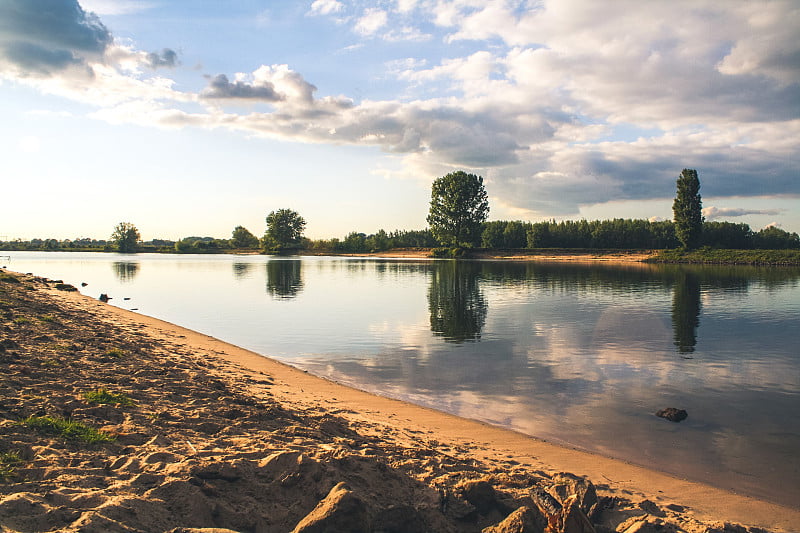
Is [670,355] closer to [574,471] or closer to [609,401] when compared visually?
[609,401]

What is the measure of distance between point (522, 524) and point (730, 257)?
397 feet

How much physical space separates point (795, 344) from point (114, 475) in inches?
1051

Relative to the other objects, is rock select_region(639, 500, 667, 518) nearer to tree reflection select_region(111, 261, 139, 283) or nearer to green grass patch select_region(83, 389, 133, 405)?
green grass patch select_region(83, 389, 133, 405)

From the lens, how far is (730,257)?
4063 inches

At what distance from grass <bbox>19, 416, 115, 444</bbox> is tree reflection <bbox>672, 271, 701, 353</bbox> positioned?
20.8 m

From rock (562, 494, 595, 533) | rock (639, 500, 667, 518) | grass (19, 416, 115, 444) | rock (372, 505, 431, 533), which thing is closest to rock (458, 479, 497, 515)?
rock (372, 505, 431, 533)

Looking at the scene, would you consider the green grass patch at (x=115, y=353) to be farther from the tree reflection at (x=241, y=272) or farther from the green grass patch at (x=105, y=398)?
the tree reflection at (x=241, y=272)

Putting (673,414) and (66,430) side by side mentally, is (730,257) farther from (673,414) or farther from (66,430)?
(66,430)

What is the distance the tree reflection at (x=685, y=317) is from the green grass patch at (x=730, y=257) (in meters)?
67.3

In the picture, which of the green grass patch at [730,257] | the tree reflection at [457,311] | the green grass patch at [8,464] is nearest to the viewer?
the green grass patch at [8,464]

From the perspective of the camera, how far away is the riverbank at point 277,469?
555cm

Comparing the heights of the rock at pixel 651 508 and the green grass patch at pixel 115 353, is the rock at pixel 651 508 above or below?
below

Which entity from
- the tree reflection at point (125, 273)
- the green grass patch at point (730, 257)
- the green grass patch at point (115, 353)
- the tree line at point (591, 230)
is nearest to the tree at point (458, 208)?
the tree line at point (591, 230)

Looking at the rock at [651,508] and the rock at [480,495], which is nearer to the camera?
the rock at [480,495]
